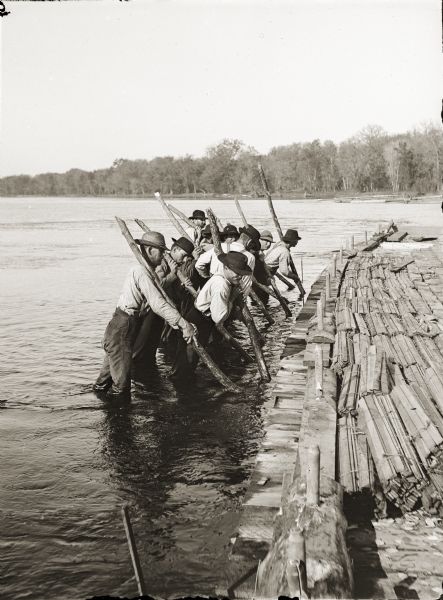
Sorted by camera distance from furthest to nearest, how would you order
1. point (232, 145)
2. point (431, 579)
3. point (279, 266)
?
1. point (232, 145)
2. point (279, 266)
3. point (431, 579)

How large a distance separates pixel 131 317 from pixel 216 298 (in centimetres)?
136

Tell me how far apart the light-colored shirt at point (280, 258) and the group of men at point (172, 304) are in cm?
203

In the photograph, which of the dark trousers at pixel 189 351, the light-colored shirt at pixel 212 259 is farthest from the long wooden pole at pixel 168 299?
the light-colored shirt at pixel 212 259

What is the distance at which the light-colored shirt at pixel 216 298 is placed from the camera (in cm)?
824

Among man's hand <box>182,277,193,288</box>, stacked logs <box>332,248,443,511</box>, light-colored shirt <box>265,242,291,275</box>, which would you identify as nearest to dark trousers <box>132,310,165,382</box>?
man's hand <box>182,277,193,288</box>

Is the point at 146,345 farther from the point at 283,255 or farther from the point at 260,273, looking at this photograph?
the point at 283,255

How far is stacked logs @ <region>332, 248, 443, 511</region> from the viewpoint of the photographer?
4.34 meters

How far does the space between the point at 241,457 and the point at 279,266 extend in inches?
343

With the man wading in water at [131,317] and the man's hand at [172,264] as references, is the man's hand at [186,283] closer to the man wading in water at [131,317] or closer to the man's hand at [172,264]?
the man's hand at [172,264]

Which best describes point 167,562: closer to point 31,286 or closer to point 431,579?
point 431,579

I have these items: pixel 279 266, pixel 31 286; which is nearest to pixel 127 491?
pixel 279 266

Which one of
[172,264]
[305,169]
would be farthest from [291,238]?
[305,169]

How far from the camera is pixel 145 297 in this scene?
7.51 meters

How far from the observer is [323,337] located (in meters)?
8.48
